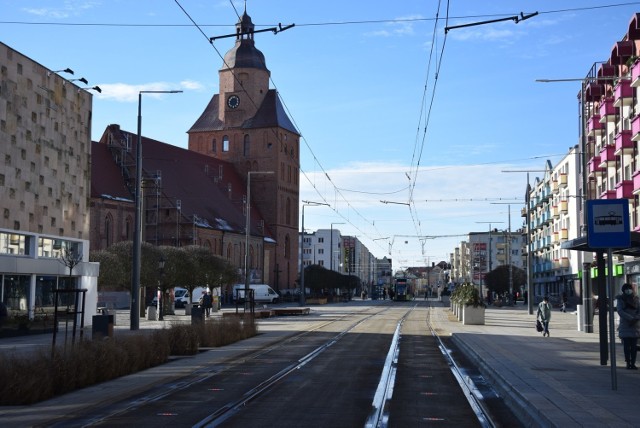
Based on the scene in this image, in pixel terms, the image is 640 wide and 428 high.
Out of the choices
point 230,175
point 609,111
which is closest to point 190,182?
point 230,175

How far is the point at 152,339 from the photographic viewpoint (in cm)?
1812

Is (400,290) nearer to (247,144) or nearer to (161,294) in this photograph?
(247,144)

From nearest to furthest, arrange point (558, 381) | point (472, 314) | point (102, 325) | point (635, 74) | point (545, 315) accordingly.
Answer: point (558, 381), point (102, 325), point (545, 315), point (472, 314), point (635, 74)

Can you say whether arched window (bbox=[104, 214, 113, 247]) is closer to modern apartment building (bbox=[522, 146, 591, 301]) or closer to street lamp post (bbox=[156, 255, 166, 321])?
street lamp post (bbox=[156, 255, 166, 321])

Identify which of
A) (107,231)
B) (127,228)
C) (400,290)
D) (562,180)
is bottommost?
(400,290)

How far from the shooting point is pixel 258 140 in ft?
355

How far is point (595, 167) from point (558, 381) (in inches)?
1670

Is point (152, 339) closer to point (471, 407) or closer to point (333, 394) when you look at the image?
point (333, 394)

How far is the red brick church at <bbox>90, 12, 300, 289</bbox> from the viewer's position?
8612cm

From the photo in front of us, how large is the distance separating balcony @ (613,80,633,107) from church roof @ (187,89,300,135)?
212 feet

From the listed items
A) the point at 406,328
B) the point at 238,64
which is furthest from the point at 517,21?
the point at 238,64

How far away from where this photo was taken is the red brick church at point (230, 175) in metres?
86.1

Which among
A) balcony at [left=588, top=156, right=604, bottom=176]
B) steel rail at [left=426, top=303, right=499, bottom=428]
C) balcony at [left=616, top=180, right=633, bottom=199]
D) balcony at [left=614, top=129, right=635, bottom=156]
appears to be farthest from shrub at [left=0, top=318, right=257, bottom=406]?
balcony at [left=588, top=156, right=604, bottom=176]

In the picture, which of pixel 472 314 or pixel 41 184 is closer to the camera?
pixel 41 184
